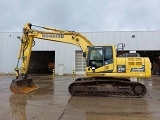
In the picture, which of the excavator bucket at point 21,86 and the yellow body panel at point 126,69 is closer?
the yellow body panel at point 126,69

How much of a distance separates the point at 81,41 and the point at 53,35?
1764 millimetres

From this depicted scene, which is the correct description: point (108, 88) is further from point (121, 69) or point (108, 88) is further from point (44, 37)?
point (44, 37)

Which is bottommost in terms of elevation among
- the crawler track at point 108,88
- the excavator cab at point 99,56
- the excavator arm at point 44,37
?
the crawler track at point 108,88

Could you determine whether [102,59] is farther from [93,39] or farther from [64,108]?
[93,39]

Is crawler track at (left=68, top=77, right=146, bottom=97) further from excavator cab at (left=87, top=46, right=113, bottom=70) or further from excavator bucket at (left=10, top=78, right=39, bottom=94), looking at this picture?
excavator bucket at (left=10, top=78, right=39, bottom=94)

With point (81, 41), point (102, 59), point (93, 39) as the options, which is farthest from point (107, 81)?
point (93, 39)

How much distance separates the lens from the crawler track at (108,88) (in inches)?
453

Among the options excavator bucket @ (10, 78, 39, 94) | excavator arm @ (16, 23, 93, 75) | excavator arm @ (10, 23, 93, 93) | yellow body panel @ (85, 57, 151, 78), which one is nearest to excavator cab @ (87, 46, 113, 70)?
yellow body panel @ (85, 57, 151, 78)

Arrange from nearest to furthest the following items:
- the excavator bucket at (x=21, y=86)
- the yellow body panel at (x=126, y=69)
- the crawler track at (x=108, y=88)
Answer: the crawler track at (x=108, y=88)
the yellow body panel at (x=126, y=69)
the excavator bucket at (x=21, y=86)

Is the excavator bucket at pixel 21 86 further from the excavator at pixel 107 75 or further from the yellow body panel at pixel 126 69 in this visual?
the yellow body panel at pixel 126 69

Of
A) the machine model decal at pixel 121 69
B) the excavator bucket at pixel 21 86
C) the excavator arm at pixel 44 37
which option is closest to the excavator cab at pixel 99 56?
the machine model decal at pixel 121 69

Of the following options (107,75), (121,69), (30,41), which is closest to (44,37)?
(30,41)

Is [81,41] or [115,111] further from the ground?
[81,41]

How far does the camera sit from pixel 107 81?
38.4 feet
